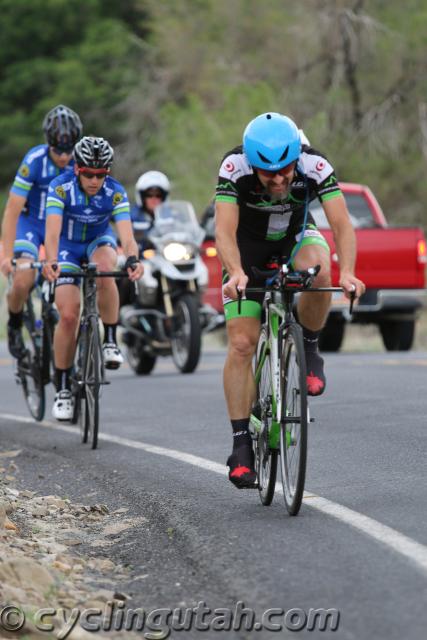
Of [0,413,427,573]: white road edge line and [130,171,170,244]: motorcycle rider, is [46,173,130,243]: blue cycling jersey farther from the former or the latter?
[130,171,170,244]: motorcycle rider

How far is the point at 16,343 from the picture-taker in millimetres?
11719

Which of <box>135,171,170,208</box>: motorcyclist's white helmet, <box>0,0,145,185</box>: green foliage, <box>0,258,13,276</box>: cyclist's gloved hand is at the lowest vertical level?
<box>0,258,13,276</box>: cyclist's gloved hand

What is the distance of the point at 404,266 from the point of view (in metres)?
17.6

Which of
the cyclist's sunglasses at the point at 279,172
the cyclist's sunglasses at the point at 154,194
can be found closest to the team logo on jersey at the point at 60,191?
the cyclist's sunglasses at the point at 279,172

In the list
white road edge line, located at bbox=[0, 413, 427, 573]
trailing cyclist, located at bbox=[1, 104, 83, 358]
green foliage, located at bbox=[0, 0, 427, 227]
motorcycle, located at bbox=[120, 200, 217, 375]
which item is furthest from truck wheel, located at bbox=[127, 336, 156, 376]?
green foliage, located at bbox=[0, 0, 427, 227]

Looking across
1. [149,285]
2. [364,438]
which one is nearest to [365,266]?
[149,285]

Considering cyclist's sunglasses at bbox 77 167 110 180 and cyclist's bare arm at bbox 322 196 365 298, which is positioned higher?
cyclist's sunglasses at bbox 77 167 110 180

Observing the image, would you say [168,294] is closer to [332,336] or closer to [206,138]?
[332,336]

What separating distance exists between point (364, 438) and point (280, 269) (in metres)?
2.61

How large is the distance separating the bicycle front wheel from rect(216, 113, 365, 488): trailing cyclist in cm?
259

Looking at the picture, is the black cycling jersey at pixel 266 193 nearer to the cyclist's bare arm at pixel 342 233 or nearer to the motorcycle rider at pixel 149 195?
the cyclist's bare arm at pixel 342 233

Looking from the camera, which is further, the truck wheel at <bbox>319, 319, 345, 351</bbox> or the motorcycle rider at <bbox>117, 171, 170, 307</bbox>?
the truck wheel at <bbox>319, 319, 345, 351</bbox>

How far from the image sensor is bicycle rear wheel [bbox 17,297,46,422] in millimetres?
11391

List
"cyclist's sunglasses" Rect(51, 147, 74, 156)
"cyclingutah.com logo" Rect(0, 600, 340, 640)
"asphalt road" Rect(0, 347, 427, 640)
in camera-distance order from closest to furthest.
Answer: "cyclingutah.com logo" Rect(0, 600, 340, 640) < "asphalt road" Rect(0, 347, 427, 640) < "cyclist's sunglasses" Rect(51, 147, 74, 156)
